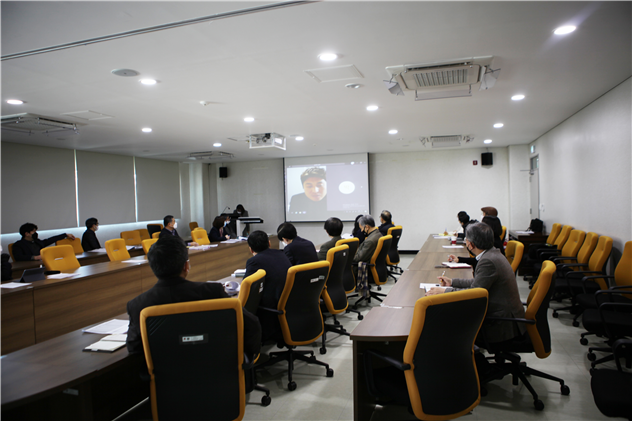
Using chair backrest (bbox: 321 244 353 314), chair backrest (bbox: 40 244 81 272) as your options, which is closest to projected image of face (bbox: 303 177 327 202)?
chair backrest (bbox: 40 244 81 272)

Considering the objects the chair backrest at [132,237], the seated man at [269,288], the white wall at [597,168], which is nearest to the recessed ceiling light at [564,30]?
the white wall at [597,168]

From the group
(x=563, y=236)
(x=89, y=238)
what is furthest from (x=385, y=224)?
(x=89, y=238)

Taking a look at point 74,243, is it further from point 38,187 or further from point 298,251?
point 298,251

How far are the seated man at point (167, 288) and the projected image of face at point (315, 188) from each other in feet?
29.6

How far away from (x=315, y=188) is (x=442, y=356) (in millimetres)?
9320

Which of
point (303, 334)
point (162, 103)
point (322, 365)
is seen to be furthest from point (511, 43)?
point (162, 103)

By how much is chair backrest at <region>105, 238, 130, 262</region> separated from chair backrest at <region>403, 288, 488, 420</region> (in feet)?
17.0

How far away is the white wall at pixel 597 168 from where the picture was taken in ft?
14.2

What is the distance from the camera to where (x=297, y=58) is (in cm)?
340

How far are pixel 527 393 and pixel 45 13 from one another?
4.44 metres

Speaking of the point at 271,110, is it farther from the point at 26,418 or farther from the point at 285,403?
the point at 26,418

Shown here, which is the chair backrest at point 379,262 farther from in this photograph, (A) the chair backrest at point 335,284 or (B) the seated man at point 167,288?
(B) the seated man at point 167,288

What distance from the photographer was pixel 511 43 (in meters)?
3.15

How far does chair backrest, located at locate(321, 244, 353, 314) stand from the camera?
379cm
